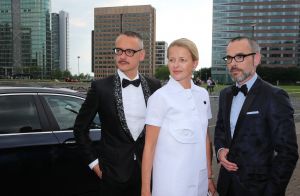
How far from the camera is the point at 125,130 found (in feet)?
9.41

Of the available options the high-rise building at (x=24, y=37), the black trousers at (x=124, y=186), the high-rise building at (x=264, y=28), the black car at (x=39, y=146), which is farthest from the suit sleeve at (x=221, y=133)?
the high-rise building at (x=264, y=28)

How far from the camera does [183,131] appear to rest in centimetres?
252

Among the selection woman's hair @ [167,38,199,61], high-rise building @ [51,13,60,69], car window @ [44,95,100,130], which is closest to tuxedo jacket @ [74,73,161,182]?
woman's hair @ [167,38,199,61]

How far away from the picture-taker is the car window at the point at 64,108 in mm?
4055

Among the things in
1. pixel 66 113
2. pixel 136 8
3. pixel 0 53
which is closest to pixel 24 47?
pixel 0 53

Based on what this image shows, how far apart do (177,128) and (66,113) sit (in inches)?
82.8

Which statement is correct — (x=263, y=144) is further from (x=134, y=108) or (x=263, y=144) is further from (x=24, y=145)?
A: (x=24, y=145)

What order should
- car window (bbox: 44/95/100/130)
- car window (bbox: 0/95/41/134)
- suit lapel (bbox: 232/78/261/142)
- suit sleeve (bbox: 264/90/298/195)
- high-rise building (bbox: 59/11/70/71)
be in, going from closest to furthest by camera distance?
suit sleeve (bbox: 264/90/298/195)
suit lapel (bbox: 232/78/261/142)
car window (bbox: 0/95/41/134)
car window (bbox: 44/95/100/130)
high-rise building (bbox: 59/11/70/71)

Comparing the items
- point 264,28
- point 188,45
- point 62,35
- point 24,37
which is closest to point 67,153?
point 188,45

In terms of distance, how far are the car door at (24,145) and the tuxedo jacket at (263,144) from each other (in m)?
2.01

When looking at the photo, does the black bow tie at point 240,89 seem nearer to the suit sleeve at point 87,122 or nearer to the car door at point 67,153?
the suit sleeve at point 87,122

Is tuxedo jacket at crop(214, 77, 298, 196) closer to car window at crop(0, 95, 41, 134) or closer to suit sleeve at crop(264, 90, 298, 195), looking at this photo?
suit sleeve at crop(264, 90, 298, 195)

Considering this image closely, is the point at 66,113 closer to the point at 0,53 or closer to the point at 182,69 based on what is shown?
the point at 182,69

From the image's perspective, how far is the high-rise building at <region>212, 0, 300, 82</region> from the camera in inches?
5586
